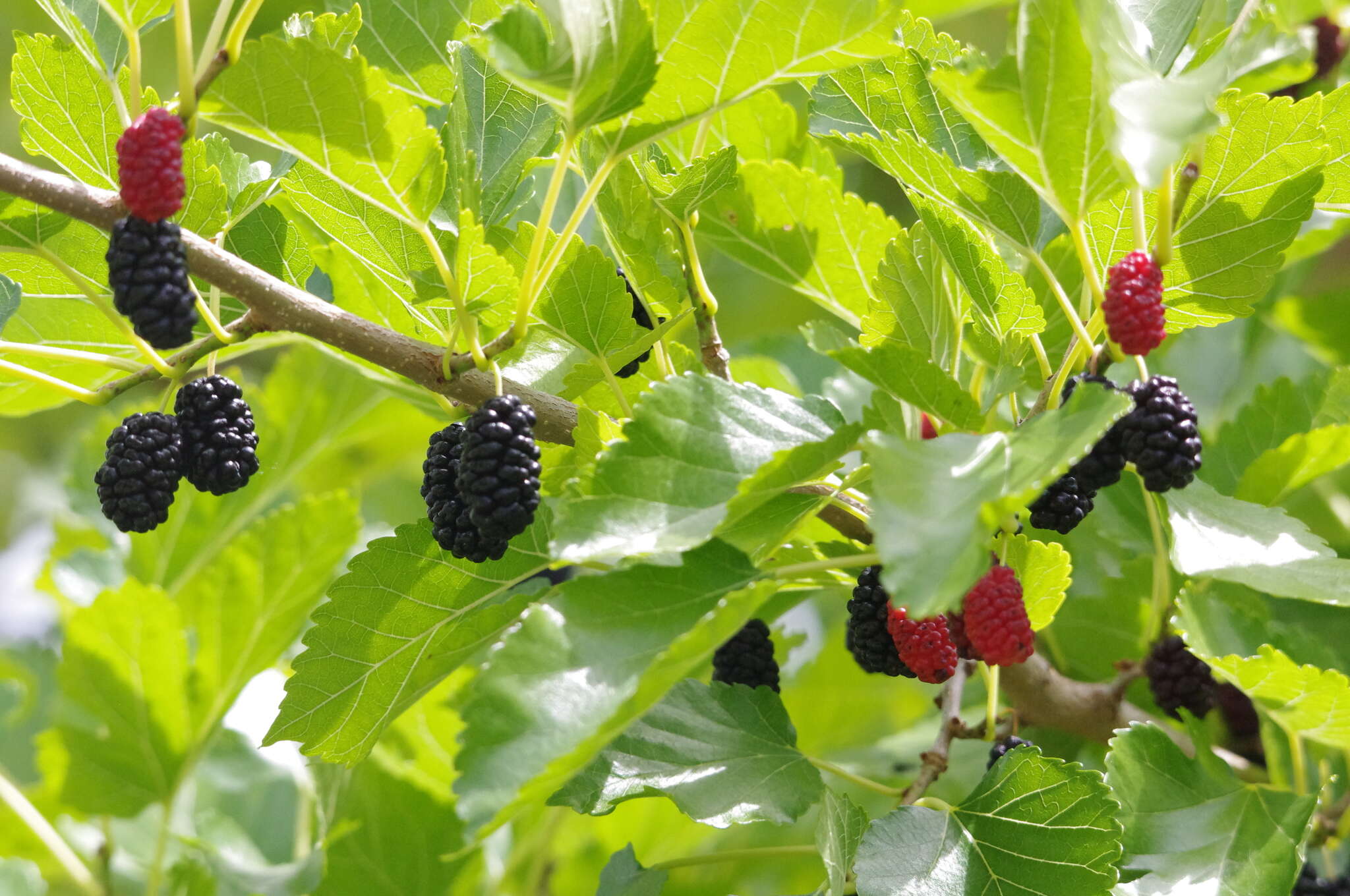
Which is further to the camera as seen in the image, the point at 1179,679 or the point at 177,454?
the point at 1179,679

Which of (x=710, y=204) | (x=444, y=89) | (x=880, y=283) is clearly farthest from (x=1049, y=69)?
(x=444, y=89)

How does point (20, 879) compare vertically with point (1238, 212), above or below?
below

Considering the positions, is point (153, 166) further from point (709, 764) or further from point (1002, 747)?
point (1002, 747)

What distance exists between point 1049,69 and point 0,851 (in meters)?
1.31

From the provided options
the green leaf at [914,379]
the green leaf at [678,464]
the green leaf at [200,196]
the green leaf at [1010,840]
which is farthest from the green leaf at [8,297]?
the green leaf at [1010,840]

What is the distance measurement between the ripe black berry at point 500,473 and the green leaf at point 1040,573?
292 mm

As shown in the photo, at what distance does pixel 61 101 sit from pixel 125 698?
2.17 feet

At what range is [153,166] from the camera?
64cm

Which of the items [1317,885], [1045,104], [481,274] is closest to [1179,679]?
[1317,885]

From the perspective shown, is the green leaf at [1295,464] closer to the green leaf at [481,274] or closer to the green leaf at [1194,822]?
the green leaf at [1194,822]

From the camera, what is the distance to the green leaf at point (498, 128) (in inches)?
30.5

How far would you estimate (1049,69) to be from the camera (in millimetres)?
604

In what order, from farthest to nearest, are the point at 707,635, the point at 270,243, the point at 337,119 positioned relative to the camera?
1. the point at 270,243
2. the point at 337,119
3. the point at 707,635

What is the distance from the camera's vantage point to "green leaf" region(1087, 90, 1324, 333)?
0.69 m
